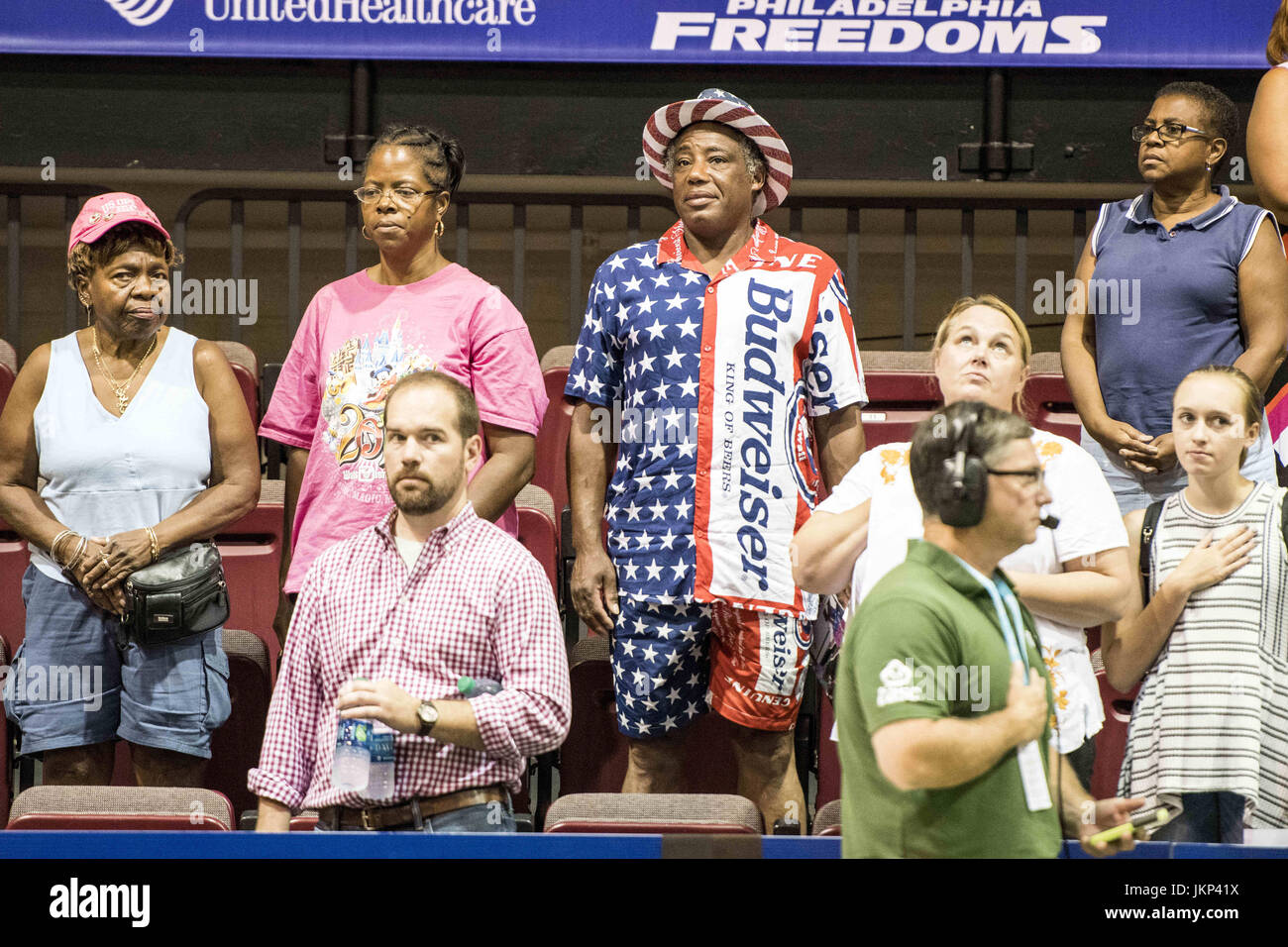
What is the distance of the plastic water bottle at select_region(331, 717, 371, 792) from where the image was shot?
2.71 metres

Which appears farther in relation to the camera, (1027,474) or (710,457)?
(710,457)

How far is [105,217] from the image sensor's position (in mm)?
3623

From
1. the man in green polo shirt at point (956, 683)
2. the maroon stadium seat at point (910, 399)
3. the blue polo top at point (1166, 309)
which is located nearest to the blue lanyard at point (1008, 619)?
the man in green polo shirt at point (956, 683)

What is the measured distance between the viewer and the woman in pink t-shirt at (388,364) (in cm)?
347

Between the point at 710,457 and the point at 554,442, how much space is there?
4.32 ft

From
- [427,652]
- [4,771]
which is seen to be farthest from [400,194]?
[4,771]

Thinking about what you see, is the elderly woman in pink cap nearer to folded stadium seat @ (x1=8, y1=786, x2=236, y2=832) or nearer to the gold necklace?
the gold necklace

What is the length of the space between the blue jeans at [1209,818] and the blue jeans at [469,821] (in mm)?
1287

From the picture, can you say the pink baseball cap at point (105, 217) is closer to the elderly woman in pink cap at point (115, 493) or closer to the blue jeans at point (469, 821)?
the elderly woman in pink cap at point (115, 493)

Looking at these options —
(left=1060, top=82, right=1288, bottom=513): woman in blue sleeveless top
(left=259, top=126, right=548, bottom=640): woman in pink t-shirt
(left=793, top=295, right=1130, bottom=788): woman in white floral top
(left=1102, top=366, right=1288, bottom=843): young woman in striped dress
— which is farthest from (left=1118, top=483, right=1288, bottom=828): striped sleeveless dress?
(left=259, top=126, right=548, bottom=640): woman in pink t-shirt

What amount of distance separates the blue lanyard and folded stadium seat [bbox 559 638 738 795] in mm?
1554

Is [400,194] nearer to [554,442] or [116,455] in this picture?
[116,455]
